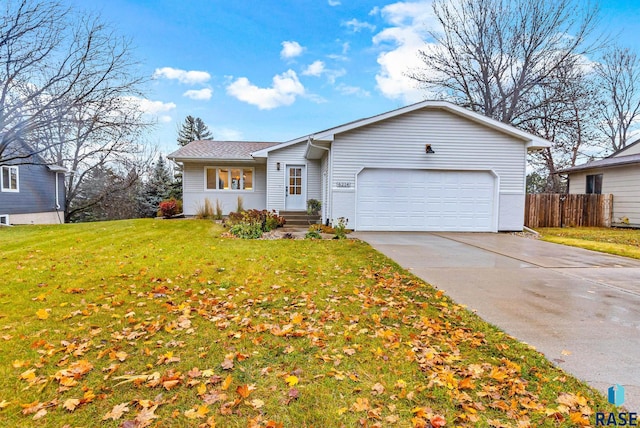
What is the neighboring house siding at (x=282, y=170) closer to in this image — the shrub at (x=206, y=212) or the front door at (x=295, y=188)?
the front door at (x=295, y=188)

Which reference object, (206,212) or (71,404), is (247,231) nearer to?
(206,212)

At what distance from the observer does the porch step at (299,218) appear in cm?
1346

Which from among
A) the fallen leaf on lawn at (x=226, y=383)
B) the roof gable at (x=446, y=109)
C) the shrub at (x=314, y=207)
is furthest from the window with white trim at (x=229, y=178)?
the fallen leaf on lawn at (x=226, y=383)

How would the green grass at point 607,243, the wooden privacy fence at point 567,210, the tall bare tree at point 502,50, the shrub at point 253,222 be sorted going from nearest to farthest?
the green grass at point 607,243 < the shrub at point 253,222 < the wooden privacy fence at point 567,210 < the tall bare tree at point 502,50

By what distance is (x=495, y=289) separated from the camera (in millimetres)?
4602

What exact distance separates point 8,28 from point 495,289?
15679mm

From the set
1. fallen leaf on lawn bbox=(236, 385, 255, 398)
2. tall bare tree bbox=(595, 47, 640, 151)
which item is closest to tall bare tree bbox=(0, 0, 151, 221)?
fallen leaf on lawn bbox=(236, 385, 255, 398)

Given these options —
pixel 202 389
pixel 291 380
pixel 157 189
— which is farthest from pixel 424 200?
pixel 157 189

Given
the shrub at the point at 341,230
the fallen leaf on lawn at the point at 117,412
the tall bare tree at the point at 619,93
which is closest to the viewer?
the fallen leaf on lawn at the point at 117,412

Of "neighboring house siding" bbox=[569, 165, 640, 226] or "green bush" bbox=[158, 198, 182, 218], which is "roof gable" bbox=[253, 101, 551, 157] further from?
"green bush" bbox=[158, 198, 182, 218]

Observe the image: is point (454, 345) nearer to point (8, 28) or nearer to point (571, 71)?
point (8, 28)

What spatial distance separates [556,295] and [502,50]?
18.9 meters

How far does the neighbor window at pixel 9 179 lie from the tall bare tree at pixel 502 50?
21919 mm

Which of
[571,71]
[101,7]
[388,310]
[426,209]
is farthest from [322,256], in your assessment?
[571,71]
